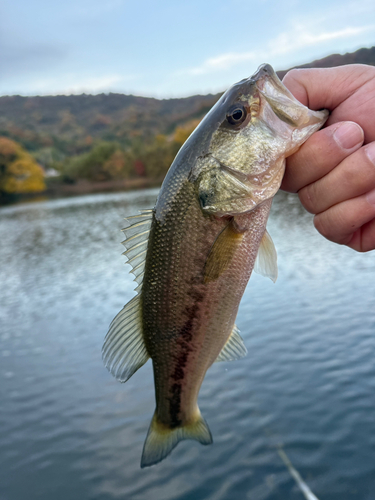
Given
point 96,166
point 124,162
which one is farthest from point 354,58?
point 96,166

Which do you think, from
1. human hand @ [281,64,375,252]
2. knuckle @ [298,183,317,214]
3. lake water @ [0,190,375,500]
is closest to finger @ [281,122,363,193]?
human hand @ [281,64,375,252]

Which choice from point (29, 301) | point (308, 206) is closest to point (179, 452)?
point (308, 206)

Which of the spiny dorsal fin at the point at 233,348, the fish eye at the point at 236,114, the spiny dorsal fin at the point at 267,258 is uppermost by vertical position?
the fish eye at the point at 236,114

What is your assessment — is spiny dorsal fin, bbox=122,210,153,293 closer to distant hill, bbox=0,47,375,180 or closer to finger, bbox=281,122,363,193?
finger, bbox=281,122,363,193

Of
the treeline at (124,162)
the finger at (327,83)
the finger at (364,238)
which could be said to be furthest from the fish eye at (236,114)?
the treeline at (124,162)

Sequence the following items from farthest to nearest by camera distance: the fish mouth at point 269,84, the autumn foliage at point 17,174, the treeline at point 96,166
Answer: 1. the autumn foliage at point 17,174
2. the treeline at point 96,166
3. the fish mouth at point 269,84

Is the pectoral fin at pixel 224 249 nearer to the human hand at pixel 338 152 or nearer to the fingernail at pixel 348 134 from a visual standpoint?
the human hand at pixel 338 152

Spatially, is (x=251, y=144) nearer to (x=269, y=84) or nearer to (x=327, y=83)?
(x=269, y=84)
